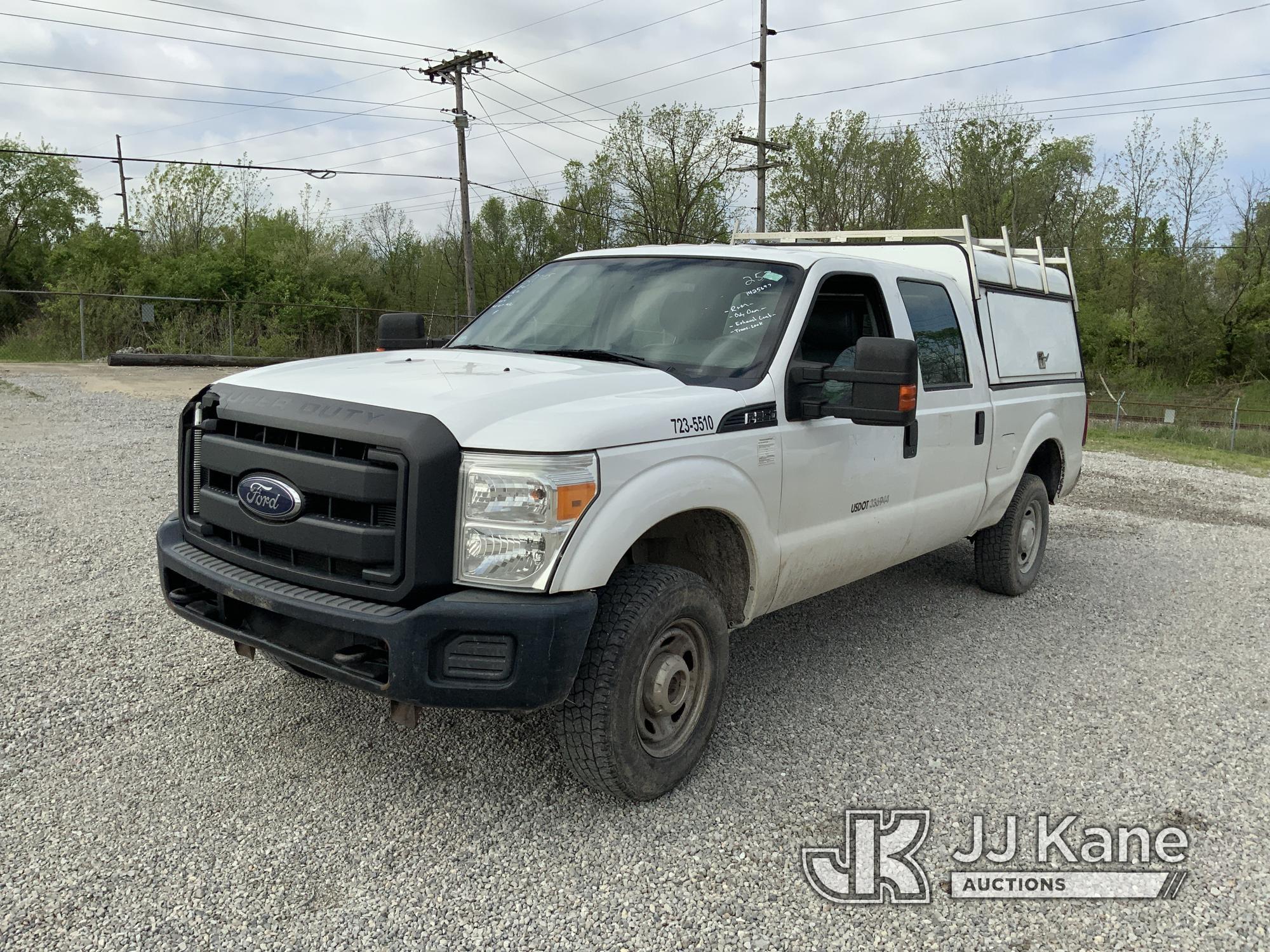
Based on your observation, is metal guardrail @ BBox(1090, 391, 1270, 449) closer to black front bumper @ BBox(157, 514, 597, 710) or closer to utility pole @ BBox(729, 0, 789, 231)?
utility pole @ BBox(729, 0, 789, 231)

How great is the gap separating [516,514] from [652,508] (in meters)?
0.50

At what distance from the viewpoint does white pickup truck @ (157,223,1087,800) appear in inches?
116

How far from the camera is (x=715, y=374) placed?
388 cm

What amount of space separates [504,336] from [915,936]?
3053 millimetres

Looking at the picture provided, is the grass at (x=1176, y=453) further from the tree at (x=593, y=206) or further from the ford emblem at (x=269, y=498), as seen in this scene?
the tree at (x=593, y=206)

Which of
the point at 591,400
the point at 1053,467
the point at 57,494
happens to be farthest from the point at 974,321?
the point at 57,494

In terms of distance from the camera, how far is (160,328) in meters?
26.3

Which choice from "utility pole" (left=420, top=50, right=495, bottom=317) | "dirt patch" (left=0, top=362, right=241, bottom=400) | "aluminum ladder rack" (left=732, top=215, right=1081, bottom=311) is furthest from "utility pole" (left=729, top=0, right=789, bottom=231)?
"aluminum ladder rack" (left=732, top=215, right=1081, bottom=311)

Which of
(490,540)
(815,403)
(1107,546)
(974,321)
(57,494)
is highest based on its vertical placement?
(974,321)

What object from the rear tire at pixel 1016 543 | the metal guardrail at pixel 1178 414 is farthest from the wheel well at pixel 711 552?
the metal guardrail at pixel 1178 414

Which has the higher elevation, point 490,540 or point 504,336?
point 504,336

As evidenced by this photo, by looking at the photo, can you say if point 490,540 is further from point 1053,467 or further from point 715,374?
point 1053,467

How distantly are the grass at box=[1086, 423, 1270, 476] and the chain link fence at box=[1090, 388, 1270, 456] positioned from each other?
1.00 meters

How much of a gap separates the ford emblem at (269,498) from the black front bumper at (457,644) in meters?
0.27
